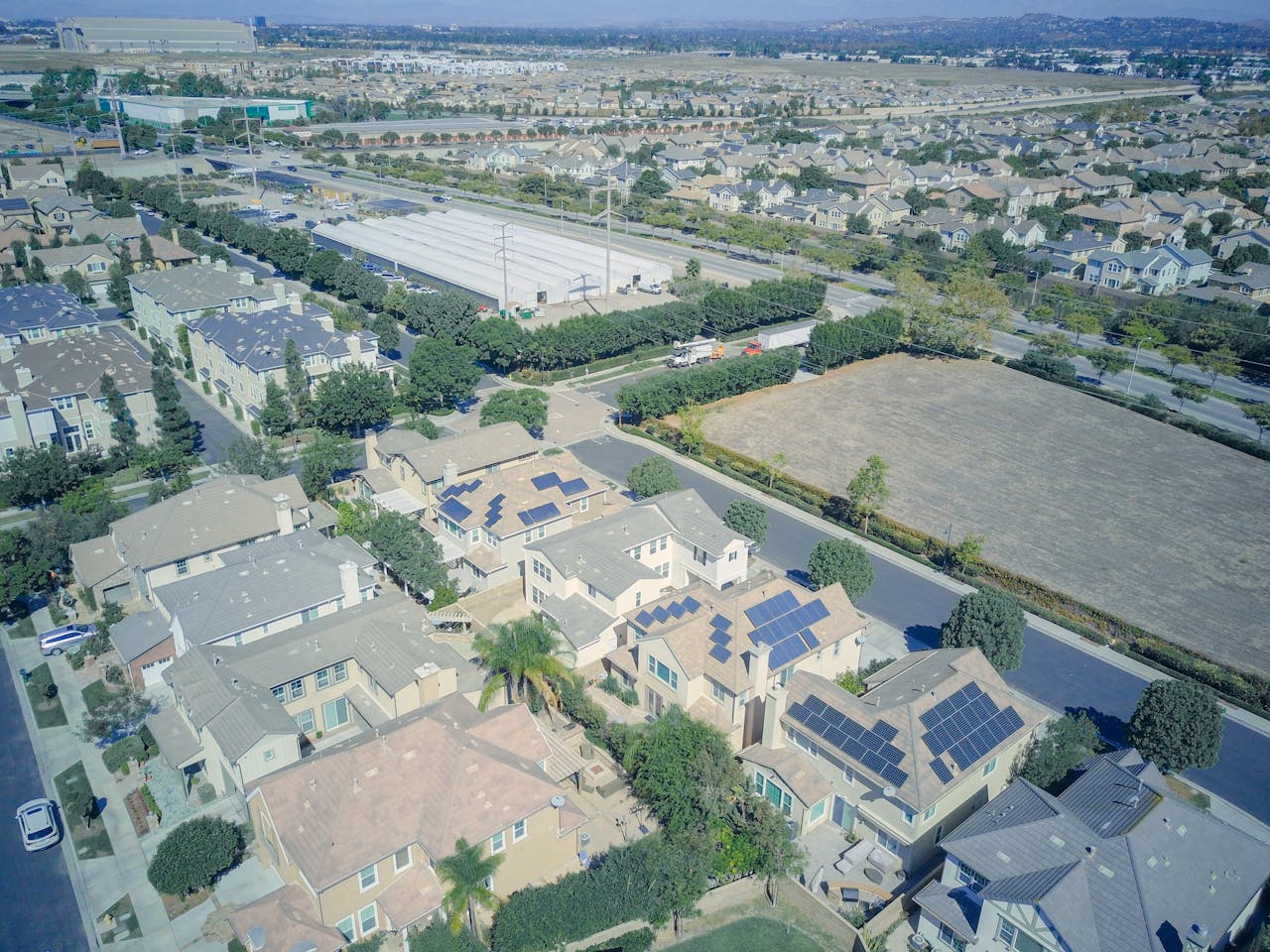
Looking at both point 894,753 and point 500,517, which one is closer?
point 894,753

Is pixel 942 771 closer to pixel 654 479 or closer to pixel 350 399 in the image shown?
pixel 654 479

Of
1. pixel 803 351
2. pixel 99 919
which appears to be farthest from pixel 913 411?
pixel 99 919

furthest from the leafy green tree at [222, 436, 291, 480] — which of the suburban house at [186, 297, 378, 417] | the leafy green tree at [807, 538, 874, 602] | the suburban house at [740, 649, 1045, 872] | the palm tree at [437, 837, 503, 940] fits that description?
the suburban house at [740, 649, 1045, 872]

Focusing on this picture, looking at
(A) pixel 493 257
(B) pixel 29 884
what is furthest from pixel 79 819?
(A) pixel 493 257

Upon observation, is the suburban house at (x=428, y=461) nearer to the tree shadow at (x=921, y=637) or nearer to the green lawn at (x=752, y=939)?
the tree shadow at (x=921, y=637)

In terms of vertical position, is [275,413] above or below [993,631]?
above

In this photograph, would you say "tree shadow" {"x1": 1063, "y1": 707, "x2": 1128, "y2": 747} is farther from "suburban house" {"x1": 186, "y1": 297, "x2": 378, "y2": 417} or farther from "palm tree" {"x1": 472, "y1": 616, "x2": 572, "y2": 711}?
"suburban house" {"x1": 186, "y1": 297, "x2": 378, "y2": 417}
